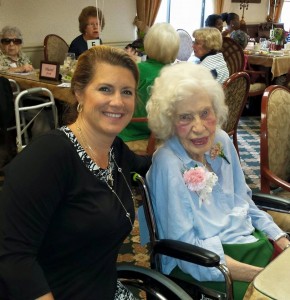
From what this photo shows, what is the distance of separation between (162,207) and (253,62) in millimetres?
4676

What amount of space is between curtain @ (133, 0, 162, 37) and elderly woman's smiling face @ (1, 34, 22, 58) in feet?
8.57

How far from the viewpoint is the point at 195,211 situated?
1.44m

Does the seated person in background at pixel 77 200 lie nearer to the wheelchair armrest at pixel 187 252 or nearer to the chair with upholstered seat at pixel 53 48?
the wheelchair armrest at pixel 187 252

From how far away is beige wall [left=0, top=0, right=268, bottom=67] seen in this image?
509 cm

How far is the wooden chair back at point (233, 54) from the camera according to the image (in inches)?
191

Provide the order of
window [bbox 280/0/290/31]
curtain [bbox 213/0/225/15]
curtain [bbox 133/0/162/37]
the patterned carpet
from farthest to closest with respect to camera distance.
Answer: window [bbox 280/0/290/31] < curtain [bbox 213/0/225/15] < curtain [bbox 133/0/162/37] < the patterned carpet

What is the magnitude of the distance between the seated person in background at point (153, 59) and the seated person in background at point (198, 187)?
4.16 ft

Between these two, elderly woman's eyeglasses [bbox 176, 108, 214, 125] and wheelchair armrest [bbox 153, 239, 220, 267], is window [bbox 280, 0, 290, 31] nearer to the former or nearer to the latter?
elderly woman's eyeglasses [bbox 176, 108, 214, 125]

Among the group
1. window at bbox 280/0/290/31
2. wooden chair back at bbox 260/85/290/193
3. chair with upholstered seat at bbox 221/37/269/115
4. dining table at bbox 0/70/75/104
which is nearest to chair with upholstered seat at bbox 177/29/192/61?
chair with upholstered seat at bbox 221/37/269/115

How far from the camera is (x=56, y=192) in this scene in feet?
3.36

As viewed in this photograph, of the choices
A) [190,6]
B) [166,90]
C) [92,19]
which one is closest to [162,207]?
[166,90]

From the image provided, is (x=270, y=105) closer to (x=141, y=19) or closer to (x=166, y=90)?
(x=166, y=90)

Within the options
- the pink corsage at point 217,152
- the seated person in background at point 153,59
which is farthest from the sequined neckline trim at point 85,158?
the seated person in background at point 153,59

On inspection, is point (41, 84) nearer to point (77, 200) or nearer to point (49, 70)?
point (49, 70)
